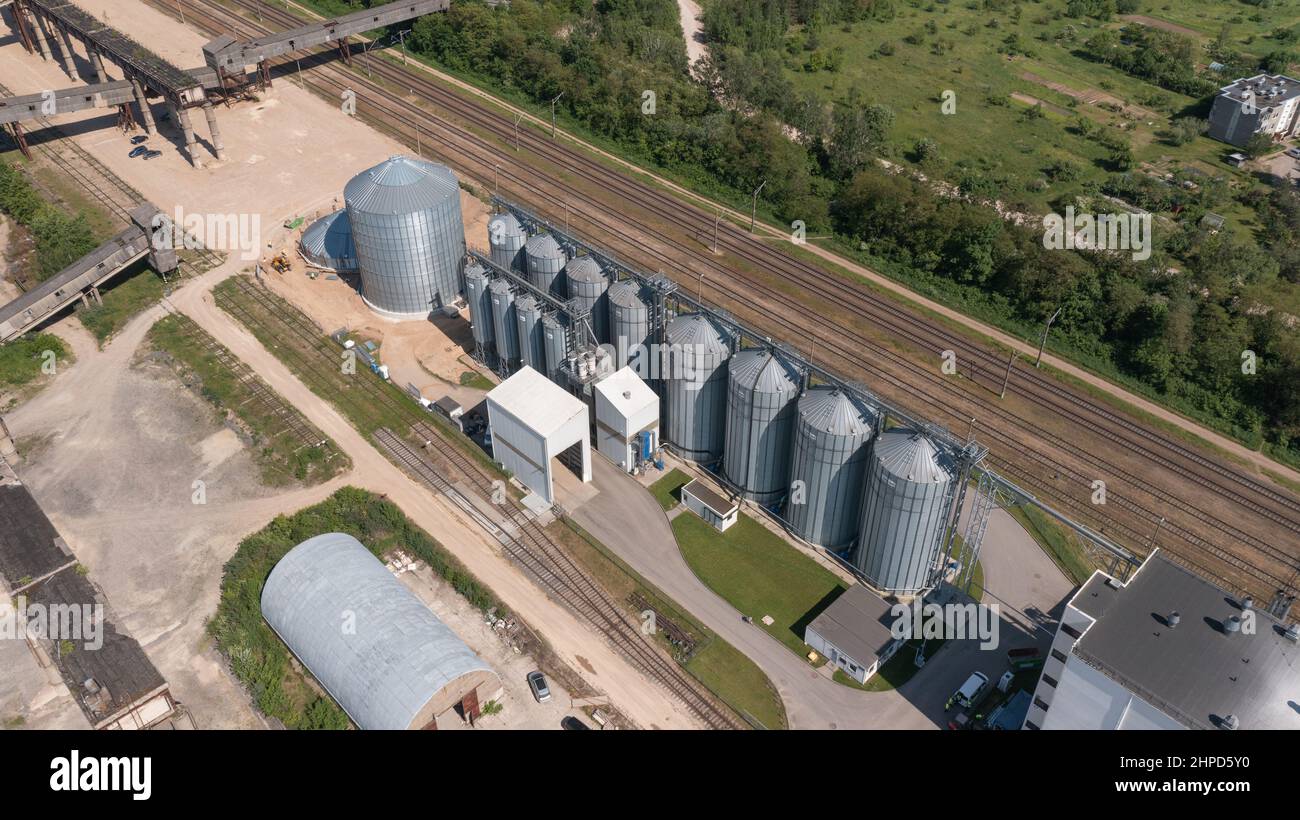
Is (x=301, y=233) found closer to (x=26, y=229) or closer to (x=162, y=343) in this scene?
(x=162, y=343)

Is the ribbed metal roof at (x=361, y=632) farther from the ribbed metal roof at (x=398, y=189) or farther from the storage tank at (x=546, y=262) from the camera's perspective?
the ribbed metal roof at (x=398, y=189)

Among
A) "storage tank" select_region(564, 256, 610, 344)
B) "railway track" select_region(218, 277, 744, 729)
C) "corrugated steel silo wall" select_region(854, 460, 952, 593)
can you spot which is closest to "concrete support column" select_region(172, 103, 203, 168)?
"railway track" select_region(218, 277, 744, 729)

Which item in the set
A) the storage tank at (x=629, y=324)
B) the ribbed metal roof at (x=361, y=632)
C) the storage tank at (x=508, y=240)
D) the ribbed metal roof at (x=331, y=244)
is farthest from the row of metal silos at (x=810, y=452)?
the ribbed metal roof at (x=331, y=244)

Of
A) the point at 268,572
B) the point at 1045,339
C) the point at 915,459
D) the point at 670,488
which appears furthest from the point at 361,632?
the point at 1045,339

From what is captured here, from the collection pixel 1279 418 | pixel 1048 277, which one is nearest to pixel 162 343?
pixel 1048 277

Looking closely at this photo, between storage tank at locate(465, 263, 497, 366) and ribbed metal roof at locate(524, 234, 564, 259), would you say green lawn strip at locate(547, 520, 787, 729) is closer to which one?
storage tank at locate(465, 263, 497, 366)
